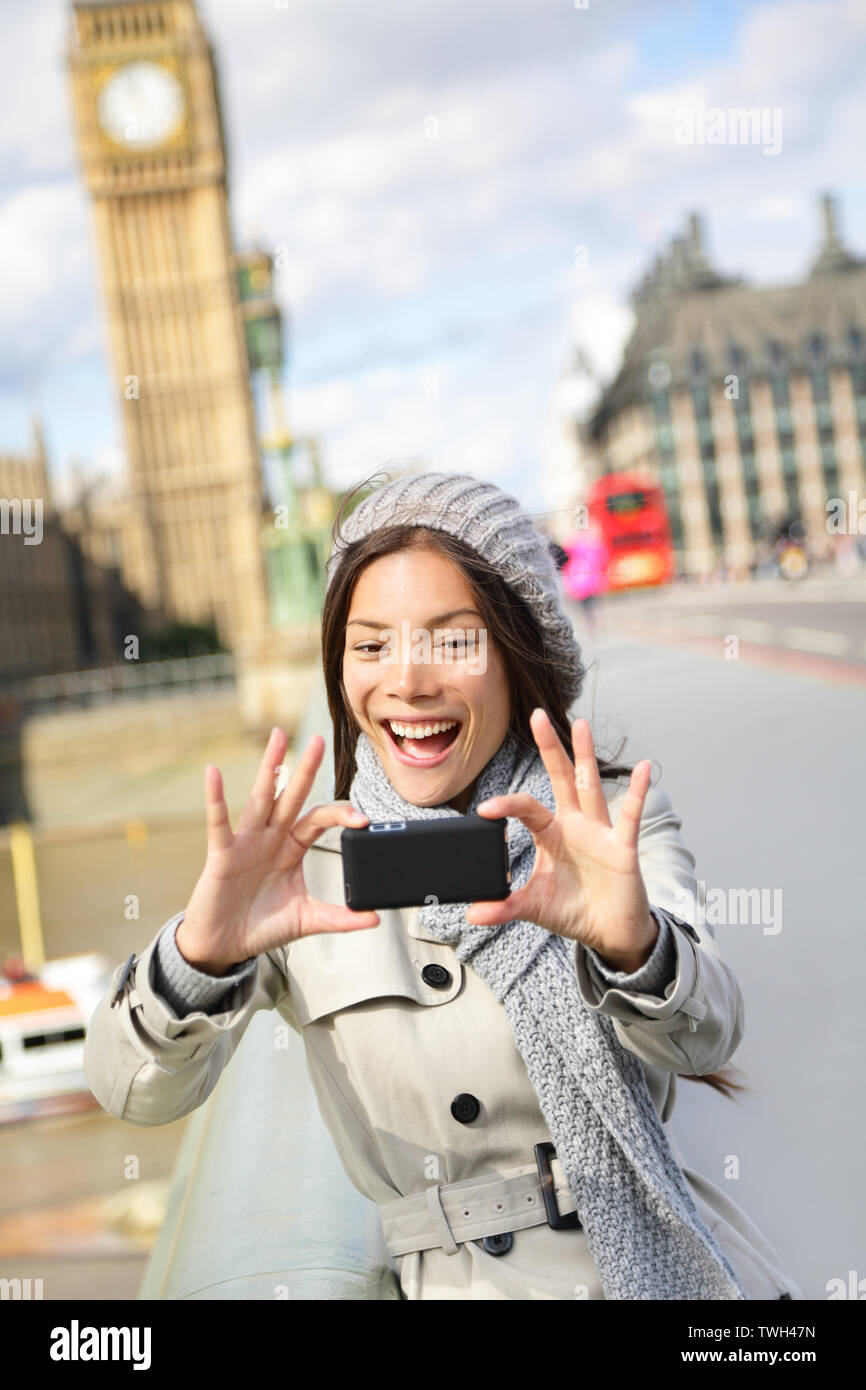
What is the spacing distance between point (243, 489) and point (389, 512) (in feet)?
212

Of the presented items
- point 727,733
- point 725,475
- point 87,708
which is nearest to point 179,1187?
point 727,733

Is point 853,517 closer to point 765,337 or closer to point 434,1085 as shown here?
point 765,337

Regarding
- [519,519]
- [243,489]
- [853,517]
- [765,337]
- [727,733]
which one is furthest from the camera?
[765,337]

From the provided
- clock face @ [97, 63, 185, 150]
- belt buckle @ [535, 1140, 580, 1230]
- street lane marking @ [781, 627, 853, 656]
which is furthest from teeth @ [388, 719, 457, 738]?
clock face @ [97, 63, 185, 150]

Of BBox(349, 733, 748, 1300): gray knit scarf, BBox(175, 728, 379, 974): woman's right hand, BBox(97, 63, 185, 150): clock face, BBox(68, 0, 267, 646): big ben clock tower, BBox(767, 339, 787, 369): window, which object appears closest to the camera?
BBox(175, 728, 379, 974): woman's right hand

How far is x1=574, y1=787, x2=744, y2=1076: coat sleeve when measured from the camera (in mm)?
1375

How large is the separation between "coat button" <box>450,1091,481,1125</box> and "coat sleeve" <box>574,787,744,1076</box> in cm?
18

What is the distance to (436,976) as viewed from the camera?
1.55 metres

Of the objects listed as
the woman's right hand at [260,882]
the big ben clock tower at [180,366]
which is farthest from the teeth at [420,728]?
the big ben clock tower at [180,366]

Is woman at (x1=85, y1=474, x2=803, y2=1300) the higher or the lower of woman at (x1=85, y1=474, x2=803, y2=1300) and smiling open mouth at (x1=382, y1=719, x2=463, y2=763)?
the lower

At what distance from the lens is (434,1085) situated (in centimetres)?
152

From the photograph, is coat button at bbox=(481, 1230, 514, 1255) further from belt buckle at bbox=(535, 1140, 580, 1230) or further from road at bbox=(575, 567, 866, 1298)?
road at bbox=(575, 567, 866, 1298)

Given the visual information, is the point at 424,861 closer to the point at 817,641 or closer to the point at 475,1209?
the point at 475,1209

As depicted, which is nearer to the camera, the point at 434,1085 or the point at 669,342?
the point at 434,1085
